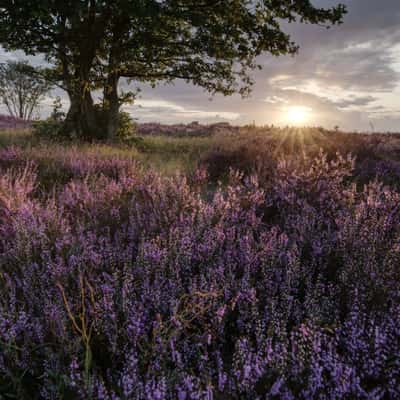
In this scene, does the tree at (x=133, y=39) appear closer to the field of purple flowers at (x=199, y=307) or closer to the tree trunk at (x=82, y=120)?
the tree trunk at (x=82, y=120)

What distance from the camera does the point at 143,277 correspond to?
6.63 ft

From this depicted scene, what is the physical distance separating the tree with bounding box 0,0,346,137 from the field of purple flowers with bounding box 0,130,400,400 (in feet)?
22.2

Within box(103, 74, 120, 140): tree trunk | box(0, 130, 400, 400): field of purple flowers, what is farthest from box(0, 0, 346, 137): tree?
box(0, 130, 400, 400): field of purple flowers

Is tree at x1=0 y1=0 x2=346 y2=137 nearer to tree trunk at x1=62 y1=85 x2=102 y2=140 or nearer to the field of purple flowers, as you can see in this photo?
tree trunk at x1=62 y1=85 x2=102 y2=140

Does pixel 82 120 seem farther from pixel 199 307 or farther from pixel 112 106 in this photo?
pixel 199 307

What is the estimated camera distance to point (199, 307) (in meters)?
1.74

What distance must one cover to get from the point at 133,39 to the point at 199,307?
10.4 meters

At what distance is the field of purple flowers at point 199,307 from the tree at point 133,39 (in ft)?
22.2

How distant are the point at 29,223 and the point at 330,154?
650cm

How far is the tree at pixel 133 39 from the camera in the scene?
28.9 ft

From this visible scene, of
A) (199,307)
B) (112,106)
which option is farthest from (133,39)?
(199,307)

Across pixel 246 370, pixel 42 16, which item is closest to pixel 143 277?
pixel 246 370

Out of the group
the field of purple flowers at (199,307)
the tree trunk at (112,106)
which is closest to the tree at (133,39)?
the tree trunk at (112,106)

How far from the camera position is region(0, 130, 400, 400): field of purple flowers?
139 centimetres
